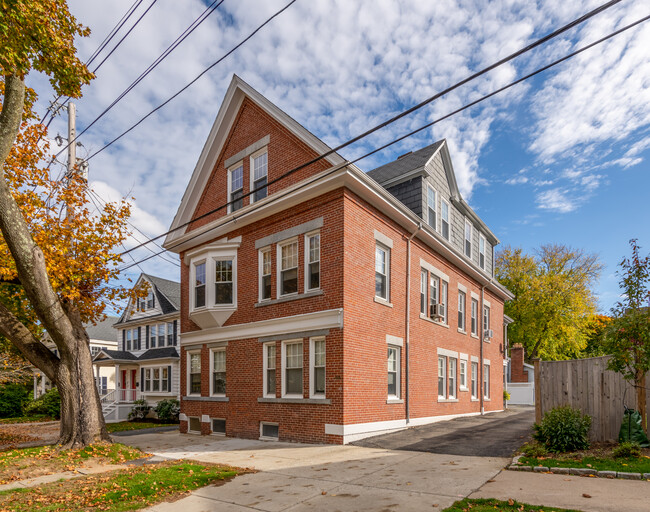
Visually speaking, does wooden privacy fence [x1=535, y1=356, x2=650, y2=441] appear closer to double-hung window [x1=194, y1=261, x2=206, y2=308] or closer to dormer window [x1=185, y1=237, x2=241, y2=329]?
dormer window [x1=185, y1=237, x2=241, y2=329]

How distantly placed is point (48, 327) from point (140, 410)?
1867cm

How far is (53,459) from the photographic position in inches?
467

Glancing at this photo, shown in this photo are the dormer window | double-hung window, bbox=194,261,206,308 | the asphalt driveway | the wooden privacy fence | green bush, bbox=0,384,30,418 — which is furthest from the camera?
green bush, bbox=0,384,30,418

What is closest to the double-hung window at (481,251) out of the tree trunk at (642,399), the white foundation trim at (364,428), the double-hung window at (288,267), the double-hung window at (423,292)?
the double-hung window at (423,292)

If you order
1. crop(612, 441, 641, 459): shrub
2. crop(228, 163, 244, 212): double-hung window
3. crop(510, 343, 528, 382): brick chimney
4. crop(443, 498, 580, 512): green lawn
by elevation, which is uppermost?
crop(228, 163, 244, 212): double-hung window

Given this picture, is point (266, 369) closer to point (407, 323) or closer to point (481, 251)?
point (407, 323)

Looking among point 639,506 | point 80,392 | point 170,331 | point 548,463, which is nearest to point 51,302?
point 80,392

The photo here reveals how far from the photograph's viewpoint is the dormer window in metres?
17.8

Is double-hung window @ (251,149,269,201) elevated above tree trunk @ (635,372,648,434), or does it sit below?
above

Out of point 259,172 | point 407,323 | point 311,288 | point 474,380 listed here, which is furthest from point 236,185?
point 474,380

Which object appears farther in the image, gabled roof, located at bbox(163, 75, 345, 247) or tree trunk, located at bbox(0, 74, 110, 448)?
gabled roof, located at bbox(163, 75, 345, 247)

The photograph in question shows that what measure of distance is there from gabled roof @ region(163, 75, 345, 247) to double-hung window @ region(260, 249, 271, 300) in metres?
3.14

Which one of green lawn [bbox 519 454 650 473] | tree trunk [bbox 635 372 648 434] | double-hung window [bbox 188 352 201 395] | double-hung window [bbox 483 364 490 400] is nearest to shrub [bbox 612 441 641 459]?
green lawn [bbox 519 454 650 473]

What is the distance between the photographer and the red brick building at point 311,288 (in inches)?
566
